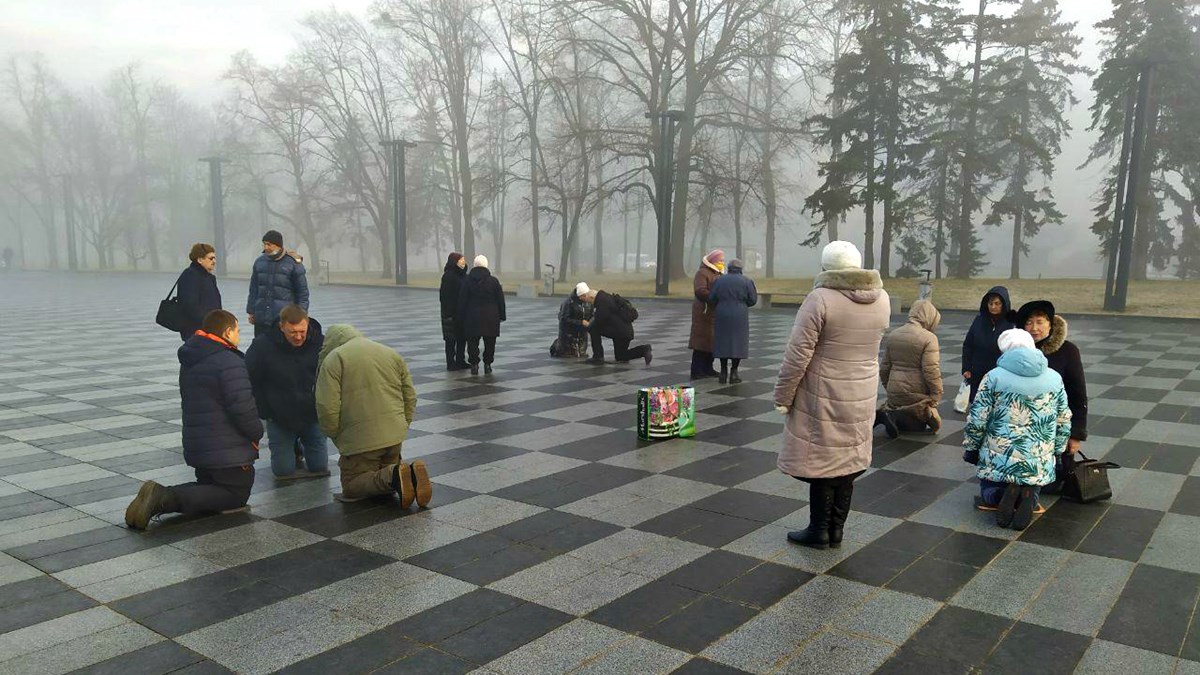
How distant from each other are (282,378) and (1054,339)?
5627 mm

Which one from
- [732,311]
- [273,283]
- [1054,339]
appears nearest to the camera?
[1054,339]

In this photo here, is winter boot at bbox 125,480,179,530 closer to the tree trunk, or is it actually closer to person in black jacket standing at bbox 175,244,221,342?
person in black jacket standing at bbox 175,244,221,342

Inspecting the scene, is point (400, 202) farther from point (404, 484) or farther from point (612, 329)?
point (404, 484)

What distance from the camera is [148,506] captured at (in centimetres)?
521

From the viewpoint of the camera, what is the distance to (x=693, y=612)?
4008 millimetres

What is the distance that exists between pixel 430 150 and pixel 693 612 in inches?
2151

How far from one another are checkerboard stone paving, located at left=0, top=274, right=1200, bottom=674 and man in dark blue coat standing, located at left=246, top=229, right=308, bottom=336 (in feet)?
5.09

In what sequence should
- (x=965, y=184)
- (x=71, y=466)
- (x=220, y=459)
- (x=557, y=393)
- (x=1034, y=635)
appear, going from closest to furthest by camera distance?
(x=1034, y=635)
(x=220, y=459)
(x=71, y=466)
(x=557, y=393)
(x=965, y=184)

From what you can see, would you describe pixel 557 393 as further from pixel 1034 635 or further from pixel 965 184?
pixel 965 184

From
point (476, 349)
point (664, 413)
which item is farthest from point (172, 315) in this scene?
point (664, 413)

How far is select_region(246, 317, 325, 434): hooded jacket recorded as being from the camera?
6207mm

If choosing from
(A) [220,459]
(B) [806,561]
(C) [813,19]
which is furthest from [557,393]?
(C) [813,19]

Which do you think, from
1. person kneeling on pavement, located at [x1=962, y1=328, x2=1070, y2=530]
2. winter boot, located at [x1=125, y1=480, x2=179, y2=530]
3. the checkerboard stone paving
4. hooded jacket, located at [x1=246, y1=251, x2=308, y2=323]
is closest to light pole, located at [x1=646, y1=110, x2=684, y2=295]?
hooded jacket, located at [x1=246, y1=251, x2=308, y2=323]

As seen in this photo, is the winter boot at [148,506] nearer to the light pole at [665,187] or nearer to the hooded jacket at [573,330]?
the hooded jacket at [573,330]
